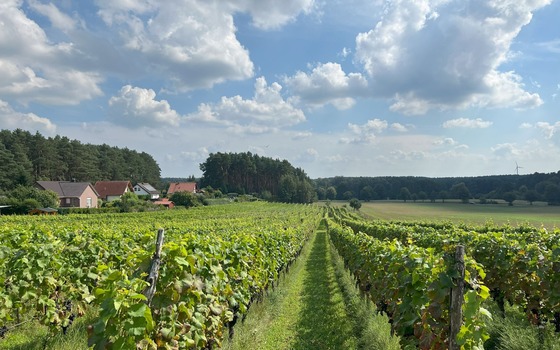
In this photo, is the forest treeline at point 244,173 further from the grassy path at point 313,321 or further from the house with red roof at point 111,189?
the grassy path at point 313,321

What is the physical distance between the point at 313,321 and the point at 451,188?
11251 centimetres

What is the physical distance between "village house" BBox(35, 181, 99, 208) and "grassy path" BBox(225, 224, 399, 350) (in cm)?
6079

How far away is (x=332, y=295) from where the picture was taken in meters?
11.3

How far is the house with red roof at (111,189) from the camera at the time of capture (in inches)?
3030

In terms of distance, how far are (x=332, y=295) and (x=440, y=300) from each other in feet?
26.0

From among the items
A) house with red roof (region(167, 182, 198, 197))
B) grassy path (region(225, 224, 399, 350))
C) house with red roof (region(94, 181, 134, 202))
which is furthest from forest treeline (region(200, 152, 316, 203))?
grassy path (region(225, 224, 399, 350))

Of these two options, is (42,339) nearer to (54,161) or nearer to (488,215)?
(488,215)

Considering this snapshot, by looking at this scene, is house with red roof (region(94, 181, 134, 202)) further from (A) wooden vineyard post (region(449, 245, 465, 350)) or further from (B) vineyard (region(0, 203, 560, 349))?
(A) wooden vineyard post (region(449, 245, 465, 350))

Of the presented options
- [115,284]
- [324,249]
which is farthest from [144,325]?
[324,249]

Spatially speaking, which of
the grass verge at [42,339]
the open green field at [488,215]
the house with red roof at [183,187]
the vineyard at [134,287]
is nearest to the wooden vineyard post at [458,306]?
the vineyard at [134,287]

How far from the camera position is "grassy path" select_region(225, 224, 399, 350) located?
22.8ft

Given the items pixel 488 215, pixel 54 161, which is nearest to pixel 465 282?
pixel 488 215

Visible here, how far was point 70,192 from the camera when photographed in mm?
62312

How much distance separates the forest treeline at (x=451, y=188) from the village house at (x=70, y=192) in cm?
9164
